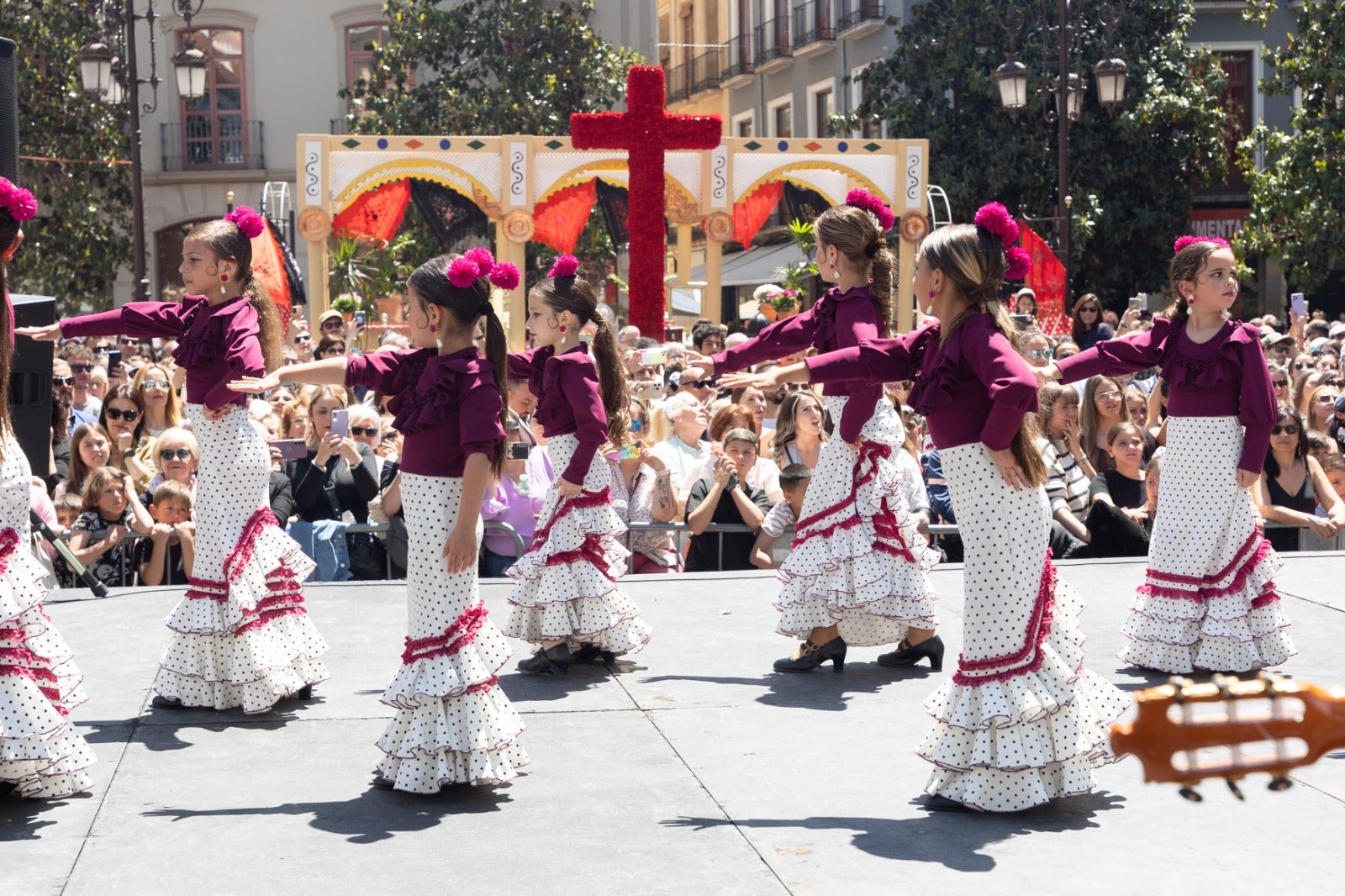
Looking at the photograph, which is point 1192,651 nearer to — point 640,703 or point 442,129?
point 640,703

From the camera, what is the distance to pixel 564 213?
65.0ft

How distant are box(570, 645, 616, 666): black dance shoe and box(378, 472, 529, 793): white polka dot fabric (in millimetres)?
1886

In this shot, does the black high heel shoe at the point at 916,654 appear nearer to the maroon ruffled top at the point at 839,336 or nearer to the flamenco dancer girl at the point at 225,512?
the maroon ruffled top at the point at 839,336

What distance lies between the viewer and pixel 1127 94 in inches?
1109

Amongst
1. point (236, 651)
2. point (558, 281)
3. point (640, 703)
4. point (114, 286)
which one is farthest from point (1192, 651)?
point (114, 286)

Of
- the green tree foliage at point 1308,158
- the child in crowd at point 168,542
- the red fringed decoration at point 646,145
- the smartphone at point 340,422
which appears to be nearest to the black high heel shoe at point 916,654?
the child in crowd at point 168,542

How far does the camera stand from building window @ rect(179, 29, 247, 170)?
1578 inches

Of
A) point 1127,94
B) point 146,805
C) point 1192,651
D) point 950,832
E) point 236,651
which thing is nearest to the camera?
point 950,832

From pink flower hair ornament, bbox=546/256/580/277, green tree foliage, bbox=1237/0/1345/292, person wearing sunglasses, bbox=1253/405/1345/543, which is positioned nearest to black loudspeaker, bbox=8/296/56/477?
pink flower hair ornament, bbox=546/256/580/277

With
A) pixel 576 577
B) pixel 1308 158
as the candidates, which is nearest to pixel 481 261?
pixel 576 577

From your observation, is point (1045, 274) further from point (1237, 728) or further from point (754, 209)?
point (1237, 728)

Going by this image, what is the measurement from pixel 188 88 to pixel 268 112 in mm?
20569

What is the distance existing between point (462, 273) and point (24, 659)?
1.85 m

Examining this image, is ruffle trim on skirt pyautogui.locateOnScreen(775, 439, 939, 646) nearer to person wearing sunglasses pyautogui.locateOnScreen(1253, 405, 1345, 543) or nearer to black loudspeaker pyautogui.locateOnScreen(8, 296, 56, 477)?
black loudspeaker pyautogui.locateOnScreen(8, 296, 56, 477)
